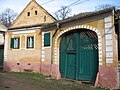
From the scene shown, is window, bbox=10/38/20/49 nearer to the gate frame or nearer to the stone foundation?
the stone foundation

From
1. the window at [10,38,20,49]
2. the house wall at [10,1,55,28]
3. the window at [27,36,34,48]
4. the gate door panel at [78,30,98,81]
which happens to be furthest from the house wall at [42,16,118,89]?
the house wall at [10,1,55,28]

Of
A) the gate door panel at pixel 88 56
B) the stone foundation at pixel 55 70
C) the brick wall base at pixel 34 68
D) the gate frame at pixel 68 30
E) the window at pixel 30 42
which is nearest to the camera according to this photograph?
the stone foundation at pixel 55 70

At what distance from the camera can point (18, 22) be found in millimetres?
22797

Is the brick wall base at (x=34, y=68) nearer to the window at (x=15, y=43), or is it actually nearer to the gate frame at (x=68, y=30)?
the gate frame at (x=68, y=30)

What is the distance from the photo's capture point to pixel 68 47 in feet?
49.3

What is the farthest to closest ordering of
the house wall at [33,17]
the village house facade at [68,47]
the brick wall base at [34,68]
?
the house wall at [33,17] → the brick wall base at [34,68] → the village house facade at [68,47]

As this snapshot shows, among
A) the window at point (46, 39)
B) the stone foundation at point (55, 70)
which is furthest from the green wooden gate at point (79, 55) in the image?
the window at point (46, 39)

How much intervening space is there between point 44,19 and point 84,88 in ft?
39.5

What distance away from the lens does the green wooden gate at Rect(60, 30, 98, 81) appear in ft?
42.9

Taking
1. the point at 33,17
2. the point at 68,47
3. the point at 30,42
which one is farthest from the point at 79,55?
the point at 33,17

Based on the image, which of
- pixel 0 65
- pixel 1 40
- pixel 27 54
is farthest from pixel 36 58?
pixel 1 40

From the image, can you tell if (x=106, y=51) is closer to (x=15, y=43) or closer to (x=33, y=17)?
(x=15, y=43)

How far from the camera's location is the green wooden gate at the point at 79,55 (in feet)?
42.9

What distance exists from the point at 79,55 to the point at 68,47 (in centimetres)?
139
